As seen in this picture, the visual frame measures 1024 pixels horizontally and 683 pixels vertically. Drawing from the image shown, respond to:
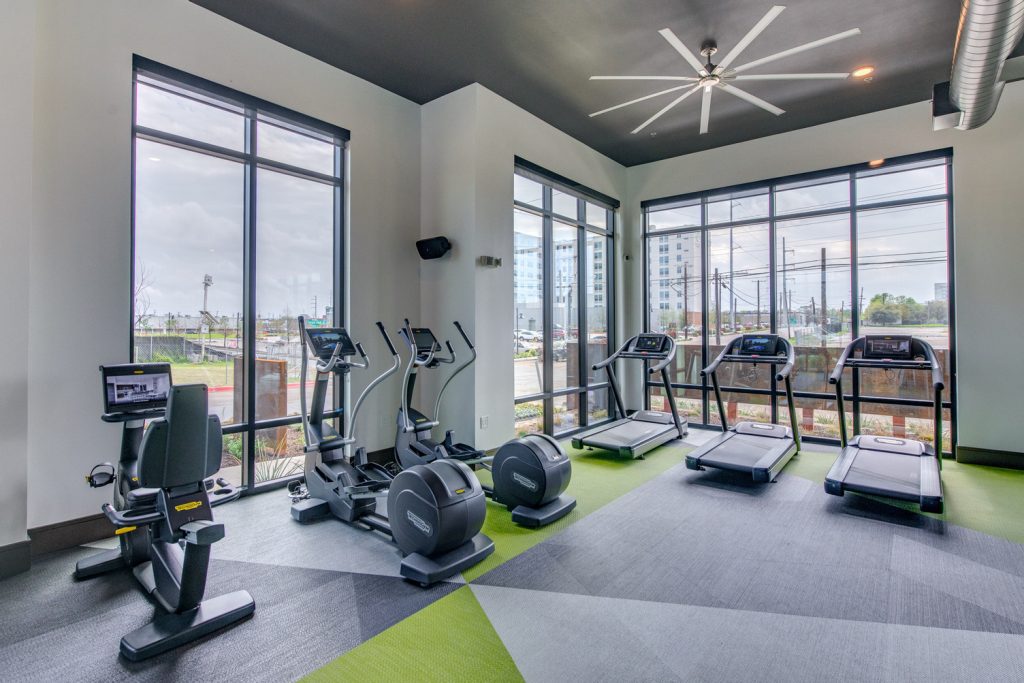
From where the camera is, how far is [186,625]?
8.02 ft

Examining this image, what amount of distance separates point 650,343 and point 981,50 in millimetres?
4034

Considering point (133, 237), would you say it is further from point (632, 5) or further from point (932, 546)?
point (932, 546)

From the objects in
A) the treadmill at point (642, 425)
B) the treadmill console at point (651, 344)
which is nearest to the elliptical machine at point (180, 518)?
the treadmill at point (642, 425)

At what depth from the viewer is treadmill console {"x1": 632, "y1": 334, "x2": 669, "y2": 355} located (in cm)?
648

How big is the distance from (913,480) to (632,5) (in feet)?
15.0

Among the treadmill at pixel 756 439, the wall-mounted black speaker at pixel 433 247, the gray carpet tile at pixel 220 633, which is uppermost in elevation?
the wall-mounted black speaker at pixel 433 247

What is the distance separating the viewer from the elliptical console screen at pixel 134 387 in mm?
3014

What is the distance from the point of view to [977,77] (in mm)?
3686

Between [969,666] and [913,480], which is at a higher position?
[913,480]

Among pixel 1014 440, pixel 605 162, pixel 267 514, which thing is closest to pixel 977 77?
pixel 1014 440

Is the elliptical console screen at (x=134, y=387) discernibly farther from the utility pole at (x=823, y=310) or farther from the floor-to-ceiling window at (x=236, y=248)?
the utility pole at (x=823, y=310)

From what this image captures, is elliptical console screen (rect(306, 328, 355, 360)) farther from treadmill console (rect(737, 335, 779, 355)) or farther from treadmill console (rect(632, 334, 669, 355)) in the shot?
treadmill console (rect(737, 335, 779, 355))

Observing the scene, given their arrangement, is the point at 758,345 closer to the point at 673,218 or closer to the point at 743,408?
the point at 743,408

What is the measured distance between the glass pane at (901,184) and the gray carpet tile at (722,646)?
5327 mm
